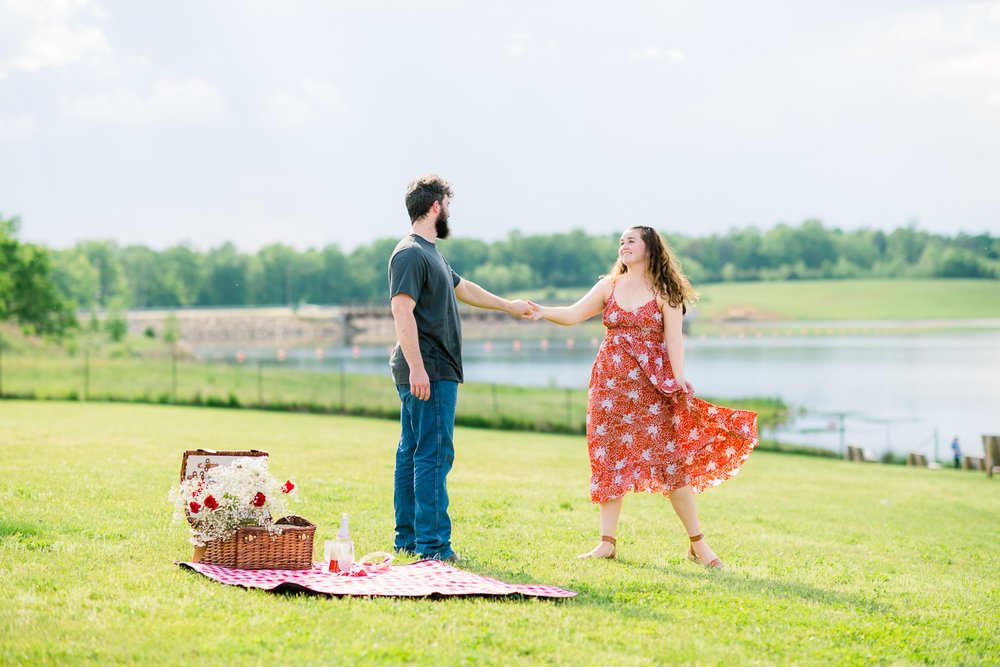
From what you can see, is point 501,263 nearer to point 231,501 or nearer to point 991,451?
point 991,451

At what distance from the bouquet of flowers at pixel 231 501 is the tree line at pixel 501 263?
126591 mm

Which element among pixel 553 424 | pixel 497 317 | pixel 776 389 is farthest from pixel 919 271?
pixel 553 424

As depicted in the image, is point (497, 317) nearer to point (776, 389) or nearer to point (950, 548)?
point (776, 389)

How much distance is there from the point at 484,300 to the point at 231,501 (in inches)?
102

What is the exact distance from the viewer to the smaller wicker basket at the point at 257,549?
632 cm

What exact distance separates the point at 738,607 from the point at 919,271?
141 m

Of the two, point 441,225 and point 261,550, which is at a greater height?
point 441,225

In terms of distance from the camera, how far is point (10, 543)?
6.73 metres

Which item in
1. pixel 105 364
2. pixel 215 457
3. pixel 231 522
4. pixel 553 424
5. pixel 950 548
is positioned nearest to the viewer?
pixel 231 522

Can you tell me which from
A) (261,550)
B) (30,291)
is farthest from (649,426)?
(30,291)

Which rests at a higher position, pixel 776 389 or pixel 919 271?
pixel 919 271

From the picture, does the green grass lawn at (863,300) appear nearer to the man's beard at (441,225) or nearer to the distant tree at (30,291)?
the distant tree at (30,291)

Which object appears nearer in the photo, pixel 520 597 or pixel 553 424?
pixel 520 597

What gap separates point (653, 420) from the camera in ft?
24.8
